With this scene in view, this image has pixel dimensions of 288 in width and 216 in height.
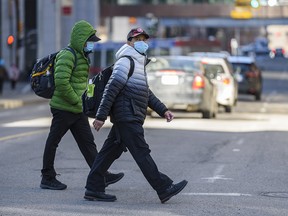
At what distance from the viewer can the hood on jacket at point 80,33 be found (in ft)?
39.0

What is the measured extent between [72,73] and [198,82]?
14254 mm

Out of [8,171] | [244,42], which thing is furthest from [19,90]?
[244,42]

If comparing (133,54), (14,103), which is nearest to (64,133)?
(133,54)

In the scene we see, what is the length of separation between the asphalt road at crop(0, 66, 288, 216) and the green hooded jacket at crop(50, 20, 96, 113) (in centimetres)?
100

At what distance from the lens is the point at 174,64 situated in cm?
Answer: 2695

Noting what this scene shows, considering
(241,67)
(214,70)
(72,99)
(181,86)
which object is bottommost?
(241,67)

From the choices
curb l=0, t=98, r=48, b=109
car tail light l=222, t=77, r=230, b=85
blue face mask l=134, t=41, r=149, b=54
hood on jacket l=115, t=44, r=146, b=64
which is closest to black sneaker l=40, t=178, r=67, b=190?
hood on jacket l=115, t=44, r=146, b=64

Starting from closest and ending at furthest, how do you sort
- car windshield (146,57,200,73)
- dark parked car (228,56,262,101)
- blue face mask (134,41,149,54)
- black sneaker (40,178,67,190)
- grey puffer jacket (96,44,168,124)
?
grey puffer jacket (96,44,168,124) → blue face mask (134,41,149,54) → black sneaker (40,178,67,190) → car windshield (146,57,200,73) → dark parked car (228,56,262,101)

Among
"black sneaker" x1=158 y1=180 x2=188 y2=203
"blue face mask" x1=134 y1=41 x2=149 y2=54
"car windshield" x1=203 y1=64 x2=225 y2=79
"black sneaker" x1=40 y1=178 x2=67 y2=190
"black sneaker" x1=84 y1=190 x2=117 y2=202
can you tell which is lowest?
"car windshield" x1=203 y1=64 x2=225 y2=79

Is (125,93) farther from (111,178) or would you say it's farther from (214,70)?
(214,70)

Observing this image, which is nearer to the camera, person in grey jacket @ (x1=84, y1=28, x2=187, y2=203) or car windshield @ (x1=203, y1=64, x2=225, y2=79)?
person in grey jacket @ (x1=84, y1=28, x2=187, y2=203)

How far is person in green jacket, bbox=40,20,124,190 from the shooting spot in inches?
469

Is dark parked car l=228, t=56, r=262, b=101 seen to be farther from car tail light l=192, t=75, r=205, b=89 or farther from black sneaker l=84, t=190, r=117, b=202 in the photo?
Result: black sneaker l=84, t=190, r=117, b=202

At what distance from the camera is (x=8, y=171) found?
14148mm
